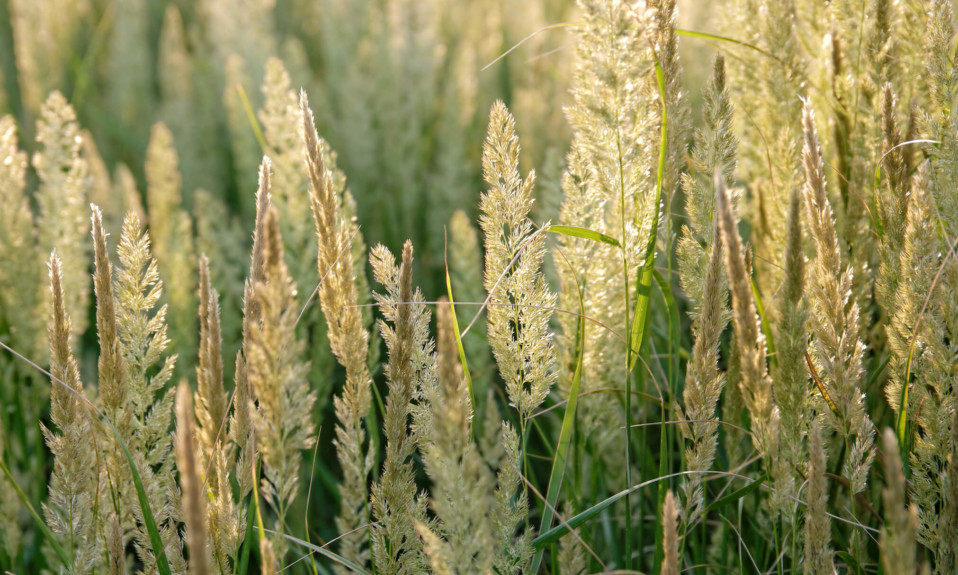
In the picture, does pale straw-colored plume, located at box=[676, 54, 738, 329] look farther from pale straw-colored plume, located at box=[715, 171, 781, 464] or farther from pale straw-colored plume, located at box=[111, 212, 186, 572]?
pale straw-colored plume, located at box=[111, 212, 186, 572]

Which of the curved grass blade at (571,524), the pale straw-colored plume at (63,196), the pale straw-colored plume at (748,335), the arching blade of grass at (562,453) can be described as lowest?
the curved grass blade at (571,524)

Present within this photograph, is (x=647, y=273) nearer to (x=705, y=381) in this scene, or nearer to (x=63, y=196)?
(x=705, y=381)

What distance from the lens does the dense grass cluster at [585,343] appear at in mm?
995

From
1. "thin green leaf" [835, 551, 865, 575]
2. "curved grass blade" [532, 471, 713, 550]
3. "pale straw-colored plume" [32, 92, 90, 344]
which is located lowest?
"thin green leaf" [835, 551, 865, 575]

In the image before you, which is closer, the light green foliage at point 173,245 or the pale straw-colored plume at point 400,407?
the pale straw-colored plume at point 400,407

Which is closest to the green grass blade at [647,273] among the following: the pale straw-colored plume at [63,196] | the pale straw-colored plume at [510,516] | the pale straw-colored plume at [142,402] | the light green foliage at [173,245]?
the pale straw-colored plume at [510,516]

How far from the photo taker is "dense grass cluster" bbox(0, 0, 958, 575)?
0.99 meters

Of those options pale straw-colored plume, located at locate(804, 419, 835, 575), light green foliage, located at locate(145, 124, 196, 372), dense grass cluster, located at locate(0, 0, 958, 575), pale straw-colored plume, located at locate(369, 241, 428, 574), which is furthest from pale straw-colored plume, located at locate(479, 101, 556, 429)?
light green foliage, located at locate(145, 124, 196, 372)

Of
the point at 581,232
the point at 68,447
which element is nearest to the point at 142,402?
the point at 68,447

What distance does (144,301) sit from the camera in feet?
3.80

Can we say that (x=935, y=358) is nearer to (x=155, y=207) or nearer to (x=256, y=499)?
(x=256, y=499)

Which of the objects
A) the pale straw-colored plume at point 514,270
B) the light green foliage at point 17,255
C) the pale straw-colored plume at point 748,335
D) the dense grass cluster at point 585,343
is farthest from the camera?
the light green foliage at point 17,255

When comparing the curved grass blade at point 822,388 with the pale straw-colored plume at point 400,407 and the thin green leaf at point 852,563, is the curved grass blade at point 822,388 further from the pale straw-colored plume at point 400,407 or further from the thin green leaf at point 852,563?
the pale straw-colored plume at point 400,407

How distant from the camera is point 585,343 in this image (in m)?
1.35
